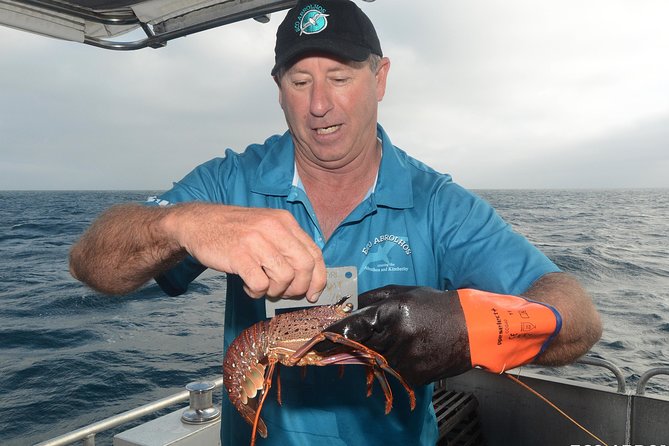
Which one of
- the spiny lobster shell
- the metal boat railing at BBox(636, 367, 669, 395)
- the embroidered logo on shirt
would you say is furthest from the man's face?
the metal boat railing at BBox(636, 367, 669, 395)

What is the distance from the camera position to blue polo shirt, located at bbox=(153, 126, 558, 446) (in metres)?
2.72

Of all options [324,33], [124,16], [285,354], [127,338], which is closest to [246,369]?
[285,354]

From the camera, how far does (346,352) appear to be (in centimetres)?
231

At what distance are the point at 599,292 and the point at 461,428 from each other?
615 inches

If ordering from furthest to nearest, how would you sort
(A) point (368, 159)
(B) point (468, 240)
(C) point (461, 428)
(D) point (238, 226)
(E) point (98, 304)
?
(E) point (98, 304) < (C) point (461, 428) < (A) point (368, 159) < (B) point (468, 240) < (D) point (238, 226)

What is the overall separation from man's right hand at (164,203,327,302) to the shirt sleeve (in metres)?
1.03

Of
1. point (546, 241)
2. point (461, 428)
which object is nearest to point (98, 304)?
point (461, 428)

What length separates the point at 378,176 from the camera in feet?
10.1

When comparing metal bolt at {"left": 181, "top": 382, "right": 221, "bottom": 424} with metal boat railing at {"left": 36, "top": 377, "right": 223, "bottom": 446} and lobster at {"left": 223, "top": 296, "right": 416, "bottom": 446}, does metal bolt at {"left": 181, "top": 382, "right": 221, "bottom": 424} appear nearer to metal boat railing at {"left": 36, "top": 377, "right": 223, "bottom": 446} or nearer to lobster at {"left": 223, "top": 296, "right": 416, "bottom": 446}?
metal boat railing at {"left": 36, "top": 377, "right": 223, "bottom": 446}

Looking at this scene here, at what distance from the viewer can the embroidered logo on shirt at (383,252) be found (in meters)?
2.78

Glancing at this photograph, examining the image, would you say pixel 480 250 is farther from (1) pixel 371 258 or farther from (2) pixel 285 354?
(2) pixel 285 354

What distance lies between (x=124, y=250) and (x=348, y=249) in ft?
3.80

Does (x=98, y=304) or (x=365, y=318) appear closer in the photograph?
(x=365, y=318)

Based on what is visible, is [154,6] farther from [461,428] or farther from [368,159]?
[461,428]
